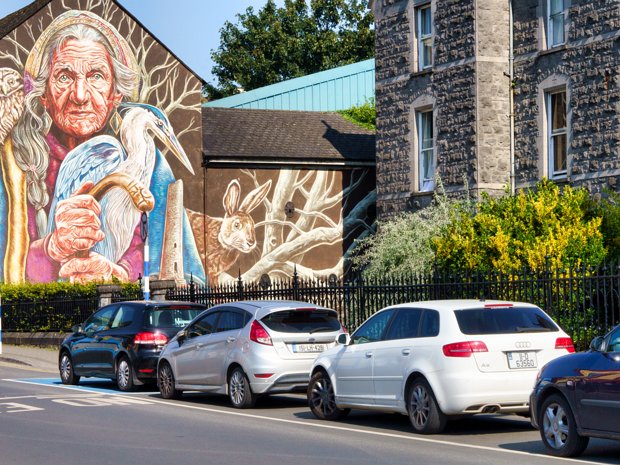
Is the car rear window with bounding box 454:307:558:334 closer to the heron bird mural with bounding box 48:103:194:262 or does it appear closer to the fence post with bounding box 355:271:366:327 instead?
the fence post with bounding box 355:271:366:327

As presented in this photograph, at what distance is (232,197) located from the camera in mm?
40500

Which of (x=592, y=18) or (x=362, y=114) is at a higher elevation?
(x=362, y=114)

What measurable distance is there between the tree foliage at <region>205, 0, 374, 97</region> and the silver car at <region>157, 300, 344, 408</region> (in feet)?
184

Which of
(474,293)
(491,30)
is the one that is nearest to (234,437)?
(474,293)

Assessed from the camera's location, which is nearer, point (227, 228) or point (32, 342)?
point (32, 342)

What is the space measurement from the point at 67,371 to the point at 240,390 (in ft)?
21.2

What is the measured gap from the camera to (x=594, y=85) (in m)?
27.8

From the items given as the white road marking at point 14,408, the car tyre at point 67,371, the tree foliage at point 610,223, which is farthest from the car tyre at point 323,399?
the tree foliage at point 610,223

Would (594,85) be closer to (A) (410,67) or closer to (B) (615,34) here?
(B) (615,34)

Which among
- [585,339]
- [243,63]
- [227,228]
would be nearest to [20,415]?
[585,339]

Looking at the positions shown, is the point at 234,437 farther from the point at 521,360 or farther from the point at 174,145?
the point at 174,145

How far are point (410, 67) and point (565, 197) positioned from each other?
34.5ft

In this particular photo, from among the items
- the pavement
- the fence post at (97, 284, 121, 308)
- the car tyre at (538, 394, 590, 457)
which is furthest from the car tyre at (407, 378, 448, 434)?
the fence post at (97, 284, 121, 308)

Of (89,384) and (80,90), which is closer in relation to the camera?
(89,384)
